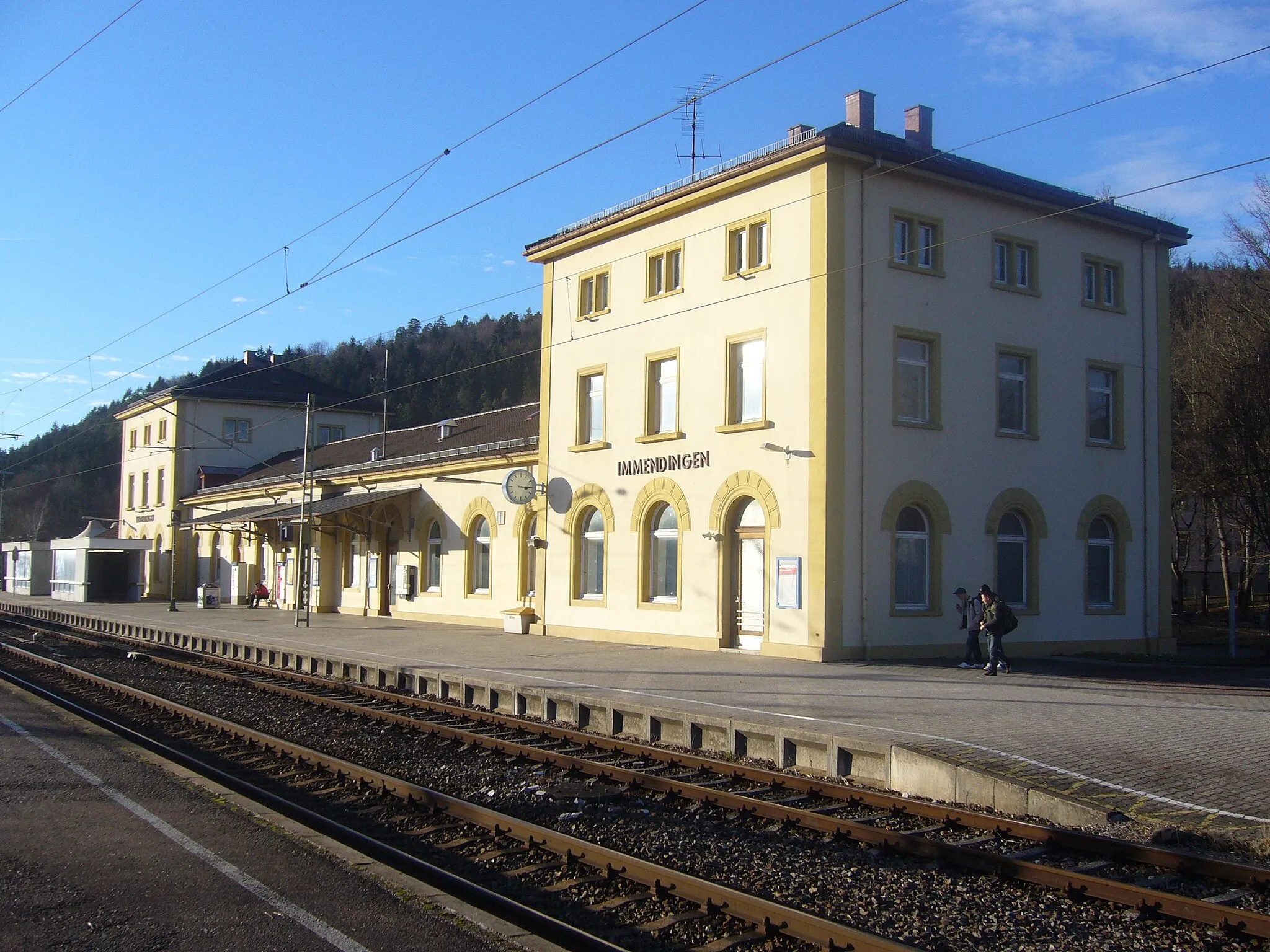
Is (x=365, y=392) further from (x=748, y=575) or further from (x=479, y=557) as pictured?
(x=748, y=575)

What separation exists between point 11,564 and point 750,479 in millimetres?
59955

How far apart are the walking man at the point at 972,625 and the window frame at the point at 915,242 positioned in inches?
231

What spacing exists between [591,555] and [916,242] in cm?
947

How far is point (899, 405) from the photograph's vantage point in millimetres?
20078

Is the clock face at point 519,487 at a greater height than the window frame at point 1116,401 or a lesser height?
lesser

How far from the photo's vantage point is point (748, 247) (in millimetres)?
20828

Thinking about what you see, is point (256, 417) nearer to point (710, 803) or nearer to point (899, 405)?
point (899, 405)

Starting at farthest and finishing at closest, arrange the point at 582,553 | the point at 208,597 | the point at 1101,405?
the point at 208,597, the point at 582,553, the point at 1101,405

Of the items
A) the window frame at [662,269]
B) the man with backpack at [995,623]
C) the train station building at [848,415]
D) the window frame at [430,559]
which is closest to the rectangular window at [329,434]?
the window frame at [430,559]

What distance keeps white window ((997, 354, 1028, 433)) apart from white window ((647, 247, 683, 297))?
6443mm

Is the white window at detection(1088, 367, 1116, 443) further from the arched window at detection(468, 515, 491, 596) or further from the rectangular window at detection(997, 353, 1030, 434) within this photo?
the arched window at detection(468, 515, 491, 596)

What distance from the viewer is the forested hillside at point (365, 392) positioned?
8538 centimetres

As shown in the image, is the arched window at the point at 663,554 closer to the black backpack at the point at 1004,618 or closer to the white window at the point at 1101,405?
the black backpack at the point at 1004,618

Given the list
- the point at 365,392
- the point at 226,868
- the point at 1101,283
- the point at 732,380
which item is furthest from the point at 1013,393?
the point at 365,392
